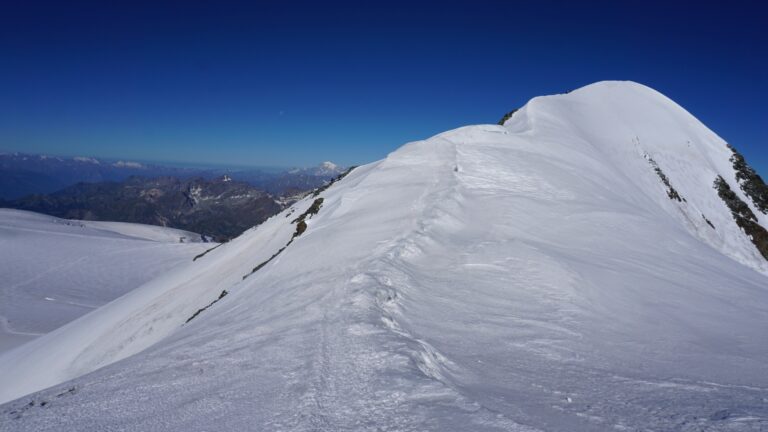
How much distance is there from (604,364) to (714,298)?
24.8 ft

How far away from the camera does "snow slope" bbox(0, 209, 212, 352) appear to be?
38.7m

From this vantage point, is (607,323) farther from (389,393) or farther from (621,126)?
(621,126)

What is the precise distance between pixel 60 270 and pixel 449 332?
6528 cm

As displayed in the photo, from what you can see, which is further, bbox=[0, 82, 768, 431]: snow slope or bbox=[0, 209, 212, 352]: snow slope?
bbox=[0, 209, 212, 352]: snow slope

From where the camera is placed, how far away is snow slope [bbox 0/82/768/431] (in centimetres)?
504

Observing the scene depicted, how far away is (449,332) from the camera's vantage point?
7637 millimetres

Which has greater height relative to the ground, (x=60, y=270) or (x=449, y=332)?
(x=449, y=332)

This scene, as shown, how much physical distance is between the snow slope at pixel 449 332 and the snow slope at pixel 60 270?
1870cm

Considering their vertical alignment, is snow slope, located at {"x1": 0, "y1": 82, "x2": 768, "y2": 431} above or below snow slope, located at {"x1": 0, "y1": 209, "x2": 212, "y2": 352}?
above

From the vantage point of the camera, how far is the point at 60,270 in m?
55.3

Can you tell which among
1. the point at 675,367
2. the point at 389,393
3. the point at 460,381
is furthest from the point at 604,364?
the point at 389,393

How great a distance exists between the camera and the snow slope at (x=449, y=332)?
504 cm

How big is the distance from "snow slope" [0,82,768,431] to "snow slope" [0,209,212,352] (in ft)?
61.4

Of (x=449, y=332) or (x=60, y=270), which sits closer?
(x=449, y=332)
